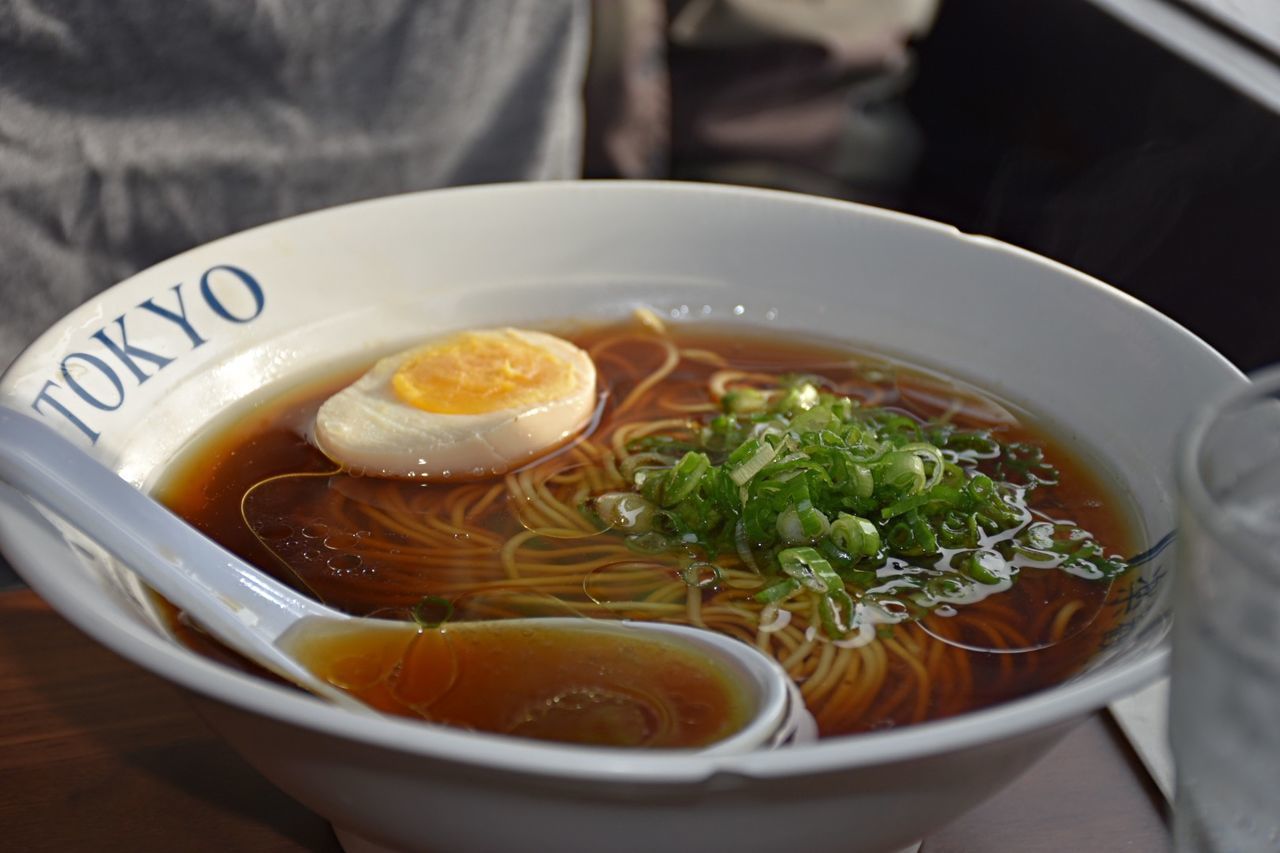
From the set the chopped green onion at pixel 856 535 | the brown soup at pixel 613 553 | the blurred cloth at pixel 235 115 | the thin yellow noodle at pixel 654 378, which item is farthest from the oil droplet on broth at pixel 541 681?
the blurred cloth at pixel 235 115

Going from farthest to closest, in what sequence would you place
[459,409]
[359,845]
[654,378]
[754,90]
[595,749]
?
[754,90] < [654,378] < [459,409] < [359,845] < [595,749]

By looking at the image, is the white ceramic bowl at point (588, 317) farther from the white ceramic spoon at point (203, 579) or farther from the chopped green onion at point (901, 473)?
the chopped green onion at point (901, 473)

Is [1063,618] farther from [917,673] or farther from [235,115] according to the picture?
[235,115]

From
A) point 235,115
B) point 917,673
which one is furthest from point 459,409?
point 235,115

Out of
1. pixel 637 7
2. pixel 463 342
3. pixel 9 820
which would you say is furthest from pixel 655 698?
pixel 637 7

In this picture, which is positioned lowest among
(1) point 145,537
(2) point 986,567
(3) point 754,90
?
(3) point 754,90
